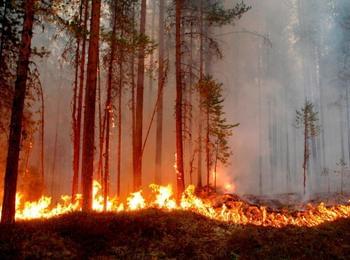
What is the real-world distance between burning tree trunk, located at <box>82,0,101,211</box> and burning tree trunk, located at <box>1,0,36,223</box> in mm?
2528

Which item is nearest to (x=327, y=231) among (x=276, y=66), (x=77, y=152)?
(x=77, y=152)

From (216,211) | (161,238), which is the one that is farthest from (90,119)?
(216,211)

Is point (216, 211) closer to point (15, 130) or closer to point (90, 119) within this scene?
point (90, 119)

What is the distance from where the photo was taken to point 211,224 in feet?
36.5

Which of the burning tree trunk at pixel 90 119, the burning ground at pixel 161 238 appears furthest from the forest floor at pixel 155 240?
the burning tree trunk at pixel 90 119

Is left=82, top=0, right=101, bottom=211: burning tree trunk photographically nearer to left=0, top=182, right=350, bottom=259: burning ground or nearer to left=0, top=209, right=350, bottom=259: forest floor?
left=0, top=182, right=350, bottom=259: burning ground

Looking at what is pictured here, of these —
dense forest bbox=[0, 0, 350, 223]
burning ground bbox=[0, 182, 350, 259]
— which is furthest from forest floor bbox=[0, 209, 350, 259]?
dense forest bbox=[0, 0, 350, 223]

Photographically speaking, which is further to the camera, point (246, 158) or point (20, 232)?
point (246, 158)

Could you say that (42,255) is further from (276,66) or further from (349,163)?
(276,66)

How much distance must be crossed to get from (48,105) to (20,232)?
47756 mm

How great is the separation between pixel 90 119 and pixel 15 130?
9.61 feet

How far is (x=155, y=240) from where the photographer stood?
361 inches

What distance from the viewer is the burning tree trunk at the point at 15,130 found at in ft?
30.3

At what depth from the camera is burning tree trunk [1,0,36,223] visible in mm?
9242
